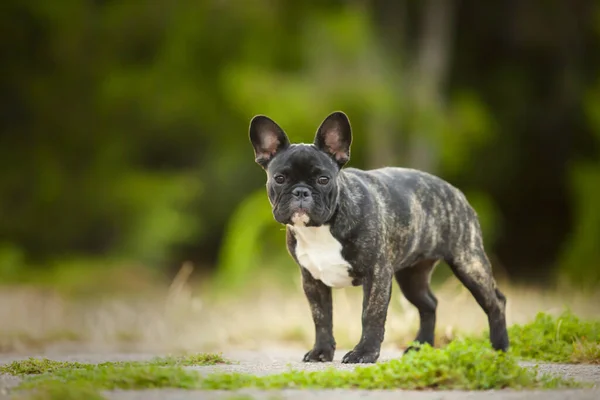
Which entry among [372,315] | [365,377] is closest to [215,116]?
[372,315]

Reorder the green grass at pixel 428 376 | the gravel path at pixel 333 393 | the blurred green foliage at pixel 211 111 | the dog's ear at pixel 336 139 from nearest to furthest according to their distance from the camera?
the gravel path at pixel 333 393, the green grass at pixel 428 376, the dog's ear at pixel 336 139, the blurred green foliage at pixel 211 111

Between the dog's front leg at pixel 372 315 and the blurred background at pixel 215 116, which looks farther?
the blurred background at pixel 215 116

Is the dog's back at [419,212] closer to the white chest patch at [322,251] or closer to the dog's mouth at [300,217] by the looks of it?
the white chest patch at [322,251]

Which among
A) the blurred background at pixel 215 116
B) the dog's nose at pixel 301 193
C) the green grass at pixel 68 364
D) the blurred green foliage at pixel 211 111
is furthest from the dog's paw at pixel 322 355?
the blurred green foliage at pixel 211 111

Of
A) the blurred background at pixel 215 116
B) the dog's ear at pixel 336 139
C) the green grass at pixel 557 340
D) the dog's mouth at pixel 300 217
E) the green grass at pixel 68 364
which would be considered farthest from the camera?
the blurred background at pixel 215 116

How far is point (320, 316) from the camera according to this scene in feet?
25.4

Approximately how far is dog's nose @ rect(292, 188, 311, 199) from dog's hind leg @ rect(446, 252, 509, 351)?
194 cm

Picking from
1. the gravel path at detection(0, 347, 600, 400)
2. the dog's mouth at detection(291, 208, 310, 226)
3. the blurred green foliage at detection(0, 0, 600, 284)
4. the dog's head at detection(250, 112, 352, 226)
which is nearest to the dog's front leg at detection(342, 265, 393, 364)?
the gravel path at detection(0, 347, 600, 400)

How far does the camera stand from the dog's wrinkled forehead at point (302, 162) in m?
7.08

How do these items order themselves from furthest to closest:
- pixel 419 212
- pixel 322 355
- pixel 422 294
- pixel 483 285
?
pixel 422 294 < pixel 483 285 < pixel 419 212 < pixel 322 355

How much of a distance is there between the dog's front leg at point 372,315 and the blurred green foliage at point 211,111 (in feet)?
42.3

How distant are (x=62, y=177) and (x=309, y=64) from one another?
7428 millimetres

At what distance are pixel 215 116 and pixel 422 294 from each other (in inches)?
609

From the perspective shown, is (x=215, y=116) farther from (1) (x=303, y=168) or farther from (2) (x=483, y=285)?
(1) (x=303, y=168)
